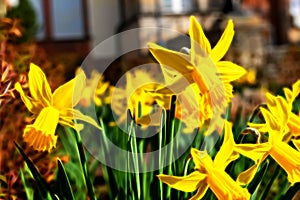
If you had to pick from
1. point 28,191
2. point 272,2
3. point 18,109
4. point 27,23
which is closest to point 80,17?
point 272,2

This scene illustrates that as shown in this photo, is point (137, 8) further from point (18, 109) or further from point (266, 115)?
point (266, 115)

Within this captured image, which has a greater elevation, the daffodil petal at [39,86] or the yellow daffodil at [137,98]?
the daffodil petal at [39,86]

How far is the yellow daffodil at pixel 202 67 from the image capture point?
1.12 m

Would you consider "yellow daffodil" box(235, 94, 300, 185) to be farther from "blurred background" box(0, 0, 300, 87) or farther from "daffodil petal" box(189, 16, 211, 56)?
"blurred background" box(0, 0, 300, 87)

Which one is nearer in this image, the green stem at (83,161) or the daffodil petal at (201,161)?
the daffodil petal at (201,161)

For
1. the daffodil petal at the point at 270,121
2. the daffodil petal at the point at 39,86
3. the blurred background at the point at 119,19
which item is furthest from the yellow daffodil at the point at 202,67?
the blurred background at the point at 119,19

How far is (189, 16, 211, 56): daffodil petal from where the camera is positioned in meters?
1.12

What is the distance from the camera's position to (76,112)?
3.84ft

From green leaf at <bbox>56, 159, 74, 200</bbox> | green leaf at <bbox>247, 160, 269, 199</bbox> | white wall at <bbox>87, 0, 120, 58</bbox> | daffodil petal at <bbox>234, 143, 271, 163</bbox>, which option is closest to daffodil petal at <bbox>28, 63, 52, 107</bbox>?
green leaf at <bbox>56, 159, 74, 200</bbox>

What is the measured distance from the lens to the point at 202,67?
1.13 metres

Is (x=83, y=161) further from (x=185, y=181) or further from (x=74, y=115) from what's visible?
(x=185, y=181)

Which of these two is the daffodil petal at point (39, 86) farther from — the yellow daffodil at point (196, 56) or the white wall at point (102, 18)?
the white wall at point (102, 18)

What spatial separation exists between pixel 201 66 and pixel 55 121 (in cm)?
29

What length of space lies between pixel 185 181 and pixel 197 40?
26cm
